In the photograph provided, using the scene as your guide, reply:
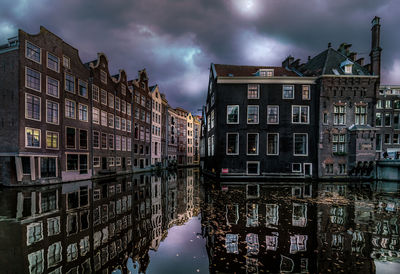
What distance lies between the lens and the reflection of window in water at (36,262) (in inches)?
211

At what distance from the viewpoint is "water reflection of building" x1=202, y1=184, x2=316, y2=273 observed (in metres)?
5.87

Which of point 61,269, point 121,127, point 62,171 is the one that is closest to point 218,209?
point 61,269

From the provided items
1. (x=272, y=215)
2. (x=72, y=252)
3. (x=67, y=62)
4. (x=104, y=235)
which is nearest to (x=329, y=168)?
(x=272, y=215)

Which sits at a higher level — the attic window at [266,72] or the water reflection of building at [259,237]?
the attic window at [266,72]

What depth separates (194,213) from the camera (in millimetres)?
11359

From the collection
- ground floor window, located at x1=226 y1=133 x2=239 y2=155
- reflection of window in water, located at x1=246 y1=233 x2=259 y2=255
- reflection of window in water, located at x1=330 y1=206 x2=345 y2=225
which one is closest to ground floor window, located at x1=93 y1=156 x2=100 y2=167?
ground floor window, located at x1=226 y1=133 x2=239 y2=155

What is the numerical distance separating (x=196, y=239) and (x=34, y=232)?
6449 millimetres

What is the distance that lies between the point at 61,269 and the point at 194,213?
6.96 metres

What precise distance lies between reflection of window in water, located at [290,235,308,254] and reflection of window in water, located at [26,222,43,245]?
908cm

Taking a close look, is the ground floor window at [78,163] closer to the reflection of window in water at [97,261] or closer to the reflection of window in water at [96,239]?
the reflection of window in water at [96,239]

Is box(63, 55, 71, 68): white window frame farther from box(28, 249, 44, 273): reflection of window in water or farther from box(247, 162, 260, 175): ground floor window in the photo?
box(247, 162, 260, 175): ground floor window

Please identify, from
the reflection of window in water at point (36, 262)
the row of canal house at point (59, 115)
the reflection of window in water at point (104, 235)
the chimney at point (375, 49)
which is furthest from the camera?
the chimney at point (375, 49)

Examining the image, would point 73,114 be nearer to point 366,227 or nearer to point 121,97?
point 121,97

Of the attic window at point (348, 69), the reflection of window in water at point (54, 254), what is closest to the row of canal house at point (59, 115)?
the reflection of window in water at point (54, 254)
